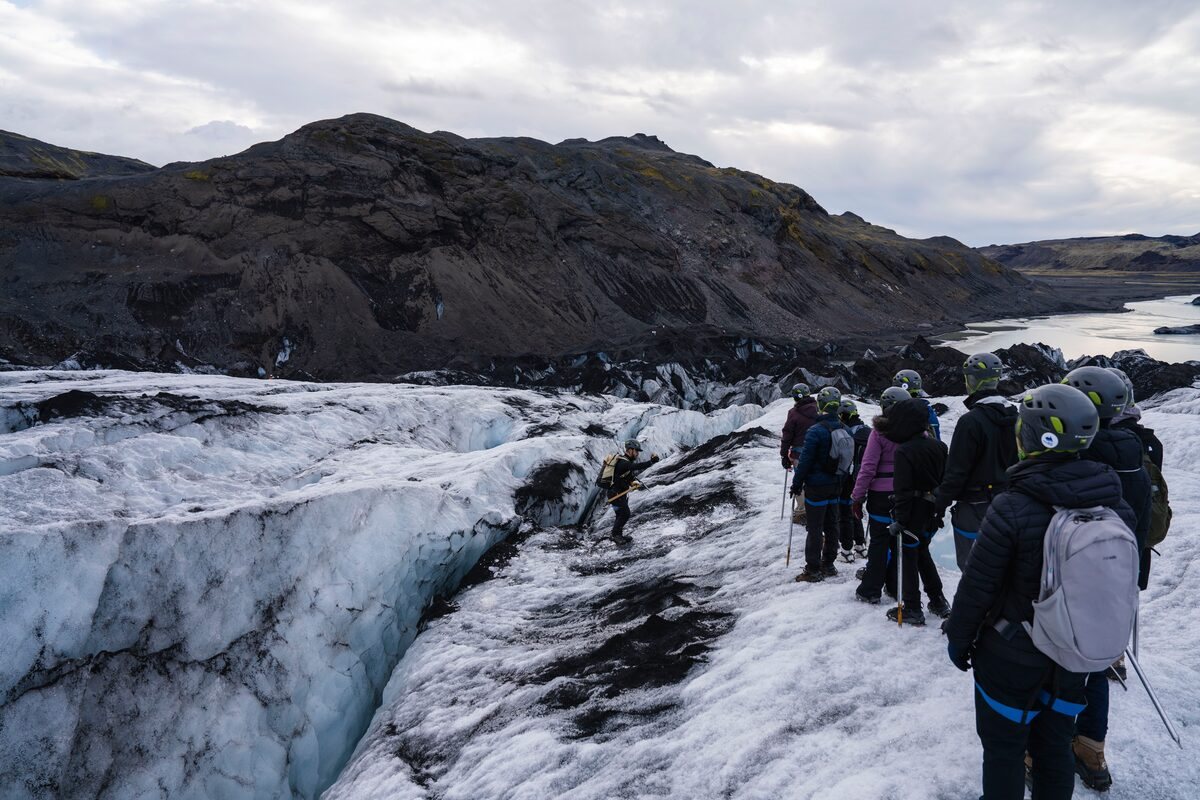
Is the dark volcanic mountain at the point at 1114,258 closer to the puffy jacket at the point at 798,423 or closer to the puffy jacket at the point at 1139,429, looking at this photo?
the puffy jacket at the point at 798,423

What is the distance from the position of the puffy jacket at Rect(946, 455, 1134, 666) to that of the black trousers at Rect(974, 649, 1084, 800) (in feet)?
0.34

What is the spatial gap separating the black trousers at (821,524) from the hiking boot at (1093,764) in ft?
10.7

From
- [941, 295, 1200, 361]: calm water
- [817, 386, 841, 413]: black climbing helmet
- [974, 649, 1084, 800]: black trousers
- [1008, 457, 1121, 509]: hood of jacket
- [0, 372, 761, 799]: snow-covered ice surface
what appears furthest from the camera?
[941, 295, 1200, 361]: calm water

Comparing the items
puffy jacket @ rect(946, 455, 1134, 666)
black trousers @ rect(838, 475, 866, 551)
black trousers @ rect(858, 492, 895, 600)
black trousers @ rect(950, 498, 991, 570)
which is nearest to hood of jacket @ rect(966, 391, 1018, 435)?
black trousers @ rect(950, 498, 991, 570)

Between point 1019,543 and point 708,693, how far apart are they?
3.22 meters

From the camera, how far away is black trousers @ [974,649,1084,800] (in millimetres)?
3234

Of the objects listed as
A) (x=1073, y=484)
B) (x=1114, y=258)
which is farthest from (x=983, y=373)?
(x=1114, y=258)

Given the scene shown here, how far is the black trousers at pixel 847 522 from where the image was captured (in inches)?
314

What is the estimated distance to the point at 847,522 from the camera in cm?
815

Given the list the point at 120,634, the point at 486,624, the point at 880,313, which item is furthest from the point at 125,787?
the point at 880,313

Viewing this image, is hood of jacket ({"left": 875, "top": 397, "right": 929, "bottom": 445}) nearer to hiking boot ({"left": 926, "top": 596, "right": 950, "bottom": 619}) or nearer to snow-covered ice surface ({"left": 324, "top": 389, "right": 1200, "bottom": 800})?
hiking boot ({"left": 926, "top": 596, "right": 950, "bottom": 619})

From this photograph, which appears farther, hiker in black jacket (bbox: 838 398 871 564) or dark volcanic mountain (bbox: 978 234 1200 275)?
dark volcanic mountain (bbox: 978 234 1200 275)

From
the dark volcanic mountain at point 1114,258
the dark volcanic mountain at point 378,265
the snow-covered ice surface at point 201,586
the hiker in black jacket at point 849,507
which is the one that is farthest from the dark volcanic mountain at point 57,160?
the dark volcanic mountain at point 1114,258

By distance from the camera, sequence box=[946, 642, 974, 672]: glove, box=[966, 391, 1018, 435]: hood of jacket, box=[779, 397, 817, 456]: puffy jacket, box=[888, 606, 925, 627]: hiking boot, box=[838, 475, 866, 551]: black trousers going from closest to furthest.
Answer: box=[946, 642, 974, 672]: glove, box=[966, 391, 1018, 435]: hood of jacket, box=[888, 606, 925, 627]: hiking boot, box=[838, 475, 866, 551]: black trousers, box=[779, 397, 817, 456]: puffy jacket
